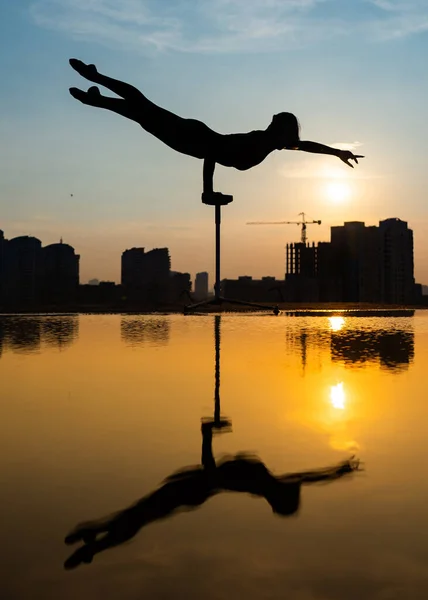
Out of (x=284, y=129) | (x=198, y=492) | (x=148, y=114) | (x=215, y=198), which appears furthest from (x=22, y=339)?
(x=198, y=492)

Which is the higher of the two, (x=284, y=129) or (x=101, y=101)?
(x=284, y=129)

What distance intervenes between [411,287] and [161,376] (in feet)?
553

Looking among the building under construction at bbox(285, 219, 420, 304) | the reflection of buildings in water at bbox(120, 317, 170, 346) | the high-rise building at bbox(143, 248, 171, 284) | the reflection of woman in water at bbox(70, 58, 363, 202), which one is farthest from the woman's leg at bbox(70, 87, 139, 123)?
the high-rise building at bbox(143, 248, 171, 284)

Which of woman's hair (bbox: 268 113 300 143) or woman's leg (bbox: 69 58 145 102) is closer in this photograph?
woman's leg (bbox: 69 58 145 102)

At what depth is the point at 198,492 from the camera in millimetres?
3682

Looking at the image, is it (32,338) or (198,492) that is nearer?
(198,492)

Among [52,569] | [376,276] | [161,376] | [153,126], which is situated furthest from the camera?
[376,276]

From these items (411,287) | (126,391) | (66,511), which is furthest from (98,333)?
(411,287)

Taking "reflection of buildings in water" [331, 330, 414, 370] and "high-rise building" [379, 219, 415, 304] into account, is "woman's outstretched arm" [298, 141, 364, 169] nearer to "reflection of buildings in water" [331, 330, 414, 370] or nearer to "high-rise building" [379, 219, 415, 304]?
"reflection of buildings in water" [331, 330, 414, 370]

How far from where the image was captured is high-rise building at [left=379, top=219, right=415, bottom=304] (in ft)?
486

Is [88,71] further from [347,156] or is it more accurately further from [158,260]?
[158,260]

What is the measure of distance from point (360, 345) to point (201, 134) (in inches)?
203

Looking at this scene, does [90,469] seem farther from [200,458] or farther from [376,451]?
[376,451]

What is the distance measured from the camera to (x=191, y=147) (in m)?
12.6
